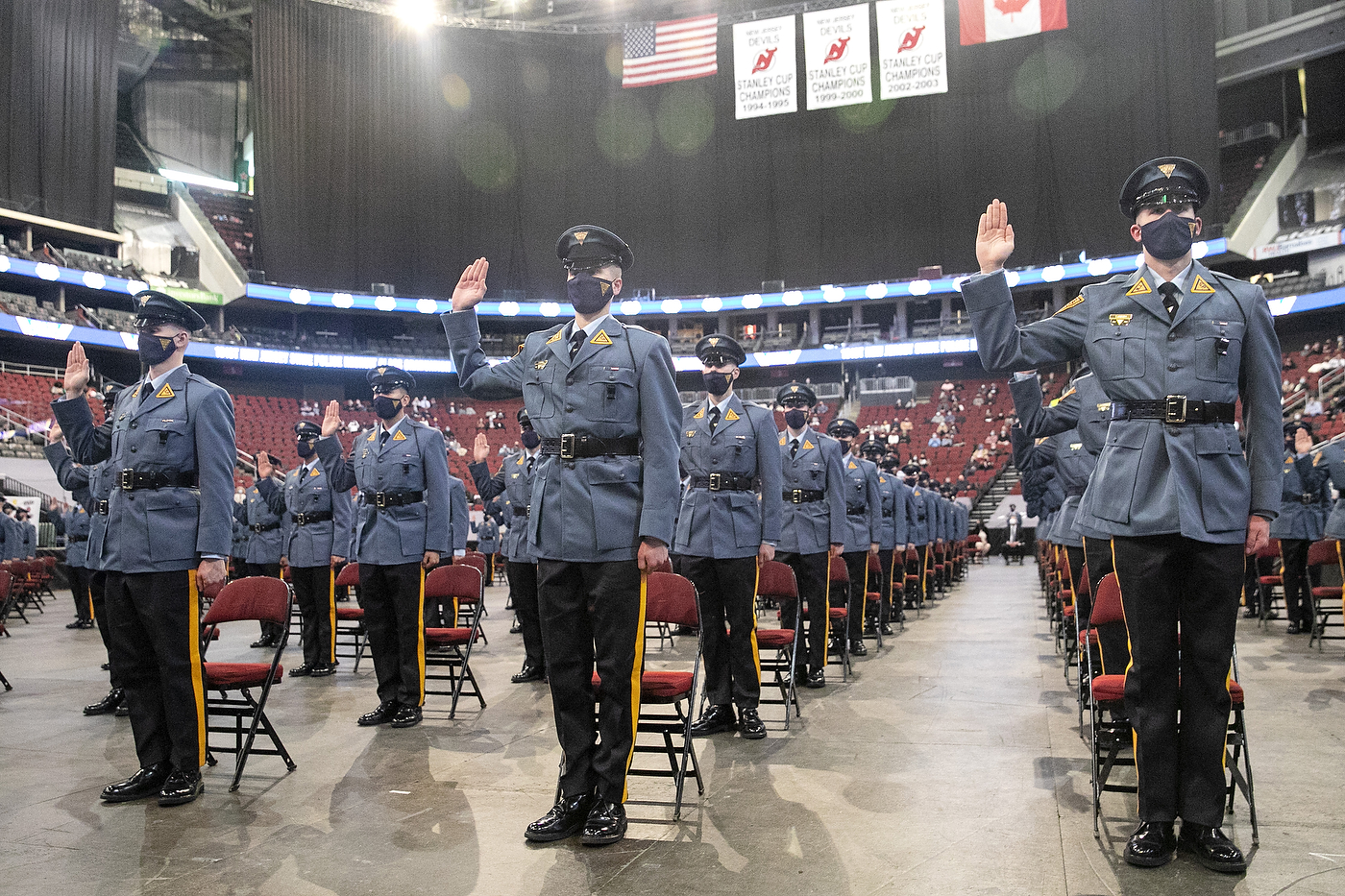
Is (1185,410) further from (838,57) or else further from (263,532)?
(838,57)

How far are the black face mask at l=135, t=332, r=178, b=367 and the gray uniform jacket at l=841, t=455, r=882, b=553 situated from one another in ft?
19.0

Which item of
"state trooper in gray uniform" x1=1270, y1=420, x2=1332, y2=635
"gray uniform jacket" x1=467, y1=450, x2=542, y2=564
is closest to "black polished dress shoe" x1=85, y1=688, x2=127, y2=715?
"gray uniform jacket" x1=467, y1=450, x2=542, y2=564

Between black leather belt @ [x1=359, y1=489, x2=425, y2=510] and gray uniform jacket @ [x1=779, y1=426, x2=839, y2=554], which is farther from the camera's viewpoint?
gray uniform jacket @ [x1=779, y1=426, x2=839, y2=554]

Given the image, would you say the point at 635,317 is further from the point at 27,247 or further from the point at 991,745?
the point at 991,745

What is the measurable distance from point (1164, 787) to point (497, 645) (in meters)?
7.80

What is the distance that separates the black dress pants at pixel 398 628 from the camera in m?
5.86

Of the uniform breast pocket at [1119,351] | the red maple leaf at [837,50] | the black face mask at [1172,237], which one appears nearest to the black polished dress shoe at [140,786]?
the uniform breast pocket at [1119,351]

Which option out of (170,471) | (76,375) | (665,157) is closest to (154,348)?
(76,375)

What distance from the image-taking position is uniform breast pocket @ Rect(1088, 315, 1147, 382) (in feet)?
10.9

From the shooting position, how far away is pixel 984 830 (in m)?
3.50

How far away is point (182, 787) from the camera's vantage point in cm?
411

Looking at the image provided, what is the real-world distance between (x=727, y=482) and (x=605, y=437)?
1.99 m

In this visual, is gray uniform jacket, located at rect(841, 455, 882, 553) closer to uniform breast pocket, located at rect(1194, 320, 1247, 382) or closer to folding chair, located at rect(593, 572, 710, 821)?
folding chair, located at rect(593, 572, 710, 821)

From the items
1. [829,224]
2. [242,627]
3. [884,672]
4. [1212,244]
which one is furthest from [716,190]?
[884,672]
